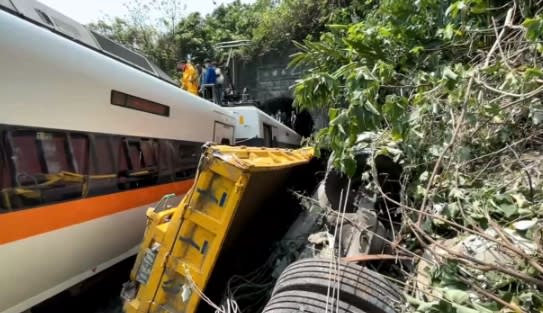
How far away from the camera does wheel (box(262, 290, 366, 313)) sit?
1.95 metres

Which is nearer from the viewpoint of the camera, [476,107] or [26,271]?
[476,107]

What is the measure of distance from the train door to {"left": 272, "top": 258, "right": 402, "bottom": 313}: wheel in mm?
4329

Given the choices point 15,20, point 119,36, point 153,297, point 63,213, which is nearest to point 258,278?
point 153,297

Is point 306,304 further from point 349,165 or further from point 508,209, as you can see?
point 508,209

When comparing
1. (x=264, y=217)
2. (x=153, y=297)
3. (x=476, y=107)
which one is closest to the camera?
(x=476, y=107)

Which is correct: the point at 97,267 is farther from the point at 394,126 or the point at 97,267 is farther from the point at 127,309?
the point at 394,126

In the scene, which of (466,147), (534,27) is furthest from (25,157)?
(534,27)

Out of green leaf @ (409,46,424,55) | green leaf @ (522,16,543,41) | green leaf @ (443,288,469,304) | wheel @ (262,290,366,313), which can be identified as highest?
green leaf @ (409,46,424,55)

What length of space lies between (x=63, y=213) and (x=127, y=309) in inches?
36.3

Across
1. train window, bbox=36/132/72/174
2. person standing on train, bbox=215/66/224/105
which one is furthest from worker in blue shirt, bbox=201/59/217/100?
train window, bbox=36/132/72/174

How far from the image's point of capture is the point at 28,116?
2.53 metres

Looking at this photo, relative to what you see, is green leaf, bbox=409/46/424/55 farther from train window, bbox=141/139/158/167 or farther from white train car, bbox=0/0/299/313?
train window, bbox=141/139/158/167

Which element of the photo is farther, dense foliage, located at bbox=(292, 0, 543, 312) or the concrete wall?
the concrete wall

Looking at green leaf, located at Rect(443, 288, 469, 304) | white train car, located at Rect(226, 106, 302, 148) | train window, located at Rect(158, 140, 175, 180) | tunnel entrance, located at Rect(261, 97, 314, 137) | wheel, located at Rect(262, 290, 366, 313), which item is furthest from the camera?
tunnel entrance, located at Rect(261, 97, 314, 137)
